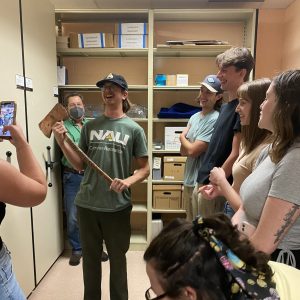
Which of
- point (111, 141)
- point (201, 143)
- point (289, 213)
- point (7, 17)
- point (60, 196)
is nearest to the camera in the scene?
point (289, 213)

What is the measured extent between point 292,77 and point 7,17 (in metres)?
1.83

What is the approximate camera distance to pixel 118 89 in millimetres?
1873

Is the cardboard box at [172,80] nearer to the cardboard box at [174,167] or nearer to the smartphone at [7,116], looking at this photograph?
the cardboard box at [174,167]

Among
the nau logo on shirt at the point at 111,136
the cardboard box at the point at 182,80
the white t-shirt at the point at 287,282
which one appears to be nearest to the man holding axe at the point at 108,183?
the nau logo on shirt at the point at 111,136

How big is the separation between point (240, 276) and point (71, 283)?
2240 mm

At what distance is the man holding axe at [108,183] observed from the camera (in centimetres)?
181

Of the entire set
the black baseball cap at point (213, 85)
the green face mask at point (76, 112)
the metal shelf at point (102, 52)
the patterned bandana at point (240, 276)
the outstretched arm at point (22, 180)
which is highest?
the metal shelf at point (102, 52)

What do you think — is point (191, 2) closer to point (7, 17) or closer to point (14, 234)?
point (7, 17)

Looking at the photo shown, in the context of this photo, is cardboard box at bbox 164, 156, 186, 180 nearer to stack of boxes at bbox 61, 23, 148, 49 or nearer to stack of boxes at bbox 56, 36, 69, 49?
stack of boxes at bbox 61, 23, 148, 49

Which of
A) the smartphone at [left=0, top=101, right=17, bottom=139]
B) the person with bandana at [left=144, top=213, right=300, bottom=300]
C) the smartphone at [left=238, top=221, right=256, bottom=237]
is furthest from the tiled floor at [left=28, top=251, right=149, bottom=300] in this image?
the person with bandana at [left=144, top=213, right=300, bottom=300]

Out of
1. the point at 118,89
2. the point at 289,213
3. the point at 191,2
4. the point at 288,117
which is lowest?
the point at 289,213

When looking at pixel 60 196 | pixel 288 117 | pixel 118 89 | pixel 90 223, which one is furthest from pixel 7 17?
pixel 288 117

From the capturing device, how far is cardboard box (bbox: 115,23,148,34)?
9.46 feet

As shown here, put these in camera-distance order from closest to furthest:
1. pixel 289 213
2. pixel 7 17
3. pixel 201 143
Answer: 1. pixel 289 213
2. pixel 7 17
3. pixel 201 143
